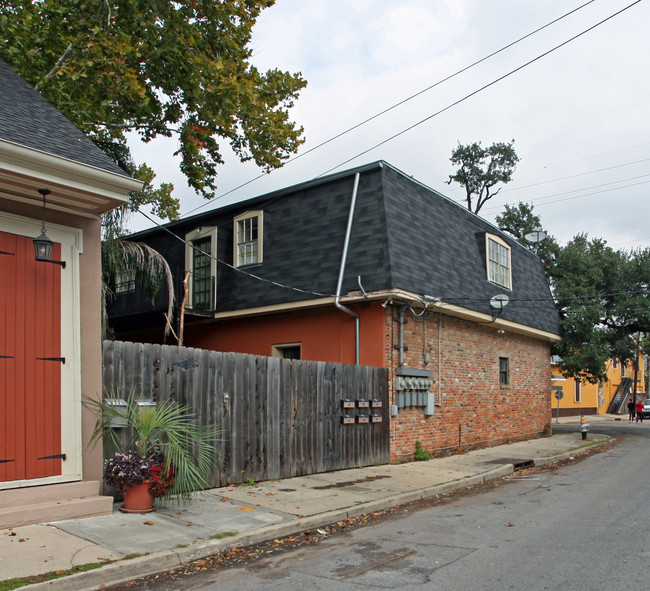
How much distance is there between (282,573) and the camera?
18.7 ft

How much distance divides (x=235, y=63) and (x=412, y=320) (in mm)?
6707

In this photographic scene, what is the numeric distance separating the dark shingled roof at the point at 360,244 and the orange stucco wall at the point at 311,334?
2.00 ft

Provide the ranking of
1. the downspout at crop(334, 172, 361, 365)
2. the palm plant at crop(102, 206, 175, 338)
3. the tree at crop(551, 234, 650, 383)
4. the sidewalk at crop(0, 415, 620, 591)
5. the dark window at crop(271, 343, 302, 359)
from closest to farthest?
1. the sidewalk at crop(0, 415, 620, 591)
2. the palm plant at crop(102, 206, 175, 338)
3. the downspout at crop(334, 172, 361, 365)
4. the dark window at crop(271, 343, 302, 359)
5. the tree at crop(551, 234, 650, 383)

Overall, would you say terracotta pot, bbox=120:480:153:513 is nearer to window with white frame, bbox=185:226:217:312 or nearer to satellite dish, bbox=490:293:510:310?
window with white frame, bbox=185:226:217:312

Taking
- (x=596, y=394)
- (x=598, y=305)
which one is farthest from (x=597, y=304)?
(x=596, y=394)

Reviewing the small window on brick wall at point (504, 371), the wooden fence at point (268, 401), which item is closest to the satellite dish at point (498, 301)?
the small window on brick wall at point (504, 371)

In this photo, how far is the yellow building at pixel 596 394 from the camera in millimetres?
41750

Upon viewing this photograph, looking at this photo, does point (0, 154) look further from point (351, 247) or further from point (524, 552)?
point (351, 247)

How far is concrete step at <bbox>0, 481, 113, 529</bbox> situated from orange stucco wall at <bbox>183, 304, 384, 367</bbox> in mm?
7271

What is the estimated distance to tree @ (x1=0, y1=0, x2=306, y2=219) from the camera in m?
11.5

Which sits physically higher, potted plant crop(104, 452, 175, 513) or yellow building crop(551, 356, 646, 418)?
potted plant crop(104, 452, 175, 513)

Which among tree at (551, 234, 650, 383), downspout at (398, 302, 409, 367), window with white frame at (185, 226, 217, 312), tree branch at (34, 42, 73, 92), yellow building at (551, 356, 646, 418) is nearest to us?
tree branch at (34, 42, 73, 92)

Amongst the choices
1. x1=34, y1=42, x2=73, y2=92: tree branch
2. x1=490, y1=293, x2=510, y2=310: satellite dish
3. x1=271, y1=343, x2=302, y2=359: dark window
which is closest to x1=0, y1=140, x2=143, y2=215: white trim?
x1=34, y1=42, x2=73, y2=92: tree branch

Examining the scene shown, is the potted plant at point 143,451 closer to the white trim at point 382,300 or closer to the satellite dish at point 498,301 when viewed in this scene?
the white trim at point 382,300
